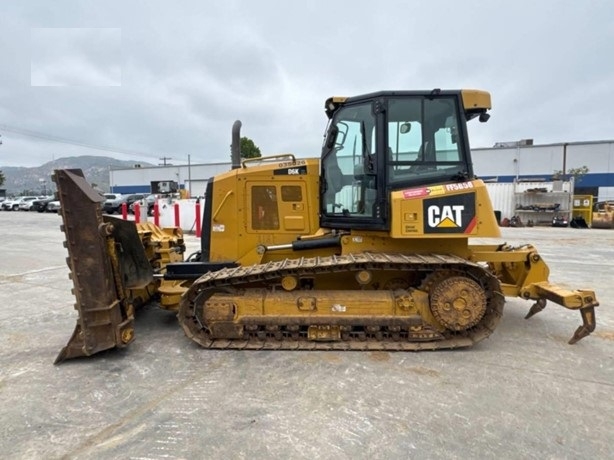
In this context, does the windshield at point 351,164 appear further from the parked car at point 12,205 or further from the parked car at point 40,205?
the parked car at point 12,205

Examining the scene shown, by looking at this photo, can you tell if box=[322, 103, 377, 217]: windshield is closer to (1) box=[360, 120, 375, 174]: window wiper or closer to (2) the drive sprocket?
(1) box=[360, 120, 375, 174]: window wiper

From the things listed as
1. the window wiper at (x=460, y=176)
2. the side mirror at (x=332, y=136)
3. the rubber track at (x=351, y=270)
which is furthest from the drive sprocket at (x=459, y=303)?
the side mirror at (x=332, y=136)

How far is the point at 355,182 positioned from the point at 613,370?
3182mm

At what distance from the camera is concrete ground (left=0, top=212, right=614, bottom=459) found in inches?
104

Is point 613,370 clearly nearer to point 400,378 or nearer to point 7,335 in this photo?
point 400,378

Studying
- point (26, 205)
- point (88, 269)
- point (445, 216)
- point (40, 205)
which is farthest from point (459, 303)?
point (26, 205)

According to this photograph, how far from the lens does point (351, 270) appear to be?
4.32 meters

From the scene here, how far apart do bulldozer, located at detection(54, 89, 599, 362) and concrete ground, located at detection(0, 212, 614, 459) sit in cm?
30

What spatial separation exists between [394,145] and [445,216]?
98 cm

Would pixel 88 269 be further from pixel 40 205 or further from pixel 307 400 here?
pixel 40 205

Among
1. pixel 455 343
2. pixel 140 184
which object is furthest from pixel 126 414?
pixel 140 184

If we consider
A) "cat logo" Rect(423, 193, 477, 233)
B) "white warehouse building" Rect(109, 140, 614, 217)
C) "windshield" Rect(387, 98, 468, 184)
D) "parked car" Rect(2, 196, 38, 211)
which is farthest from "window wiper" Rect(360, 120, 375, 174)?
"parked car" Rect(2, 196, 38, 211)

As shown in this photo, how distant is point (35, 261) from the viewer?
1012 centimetres

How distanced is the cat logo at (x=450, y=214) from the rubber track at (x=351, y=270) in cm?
33
